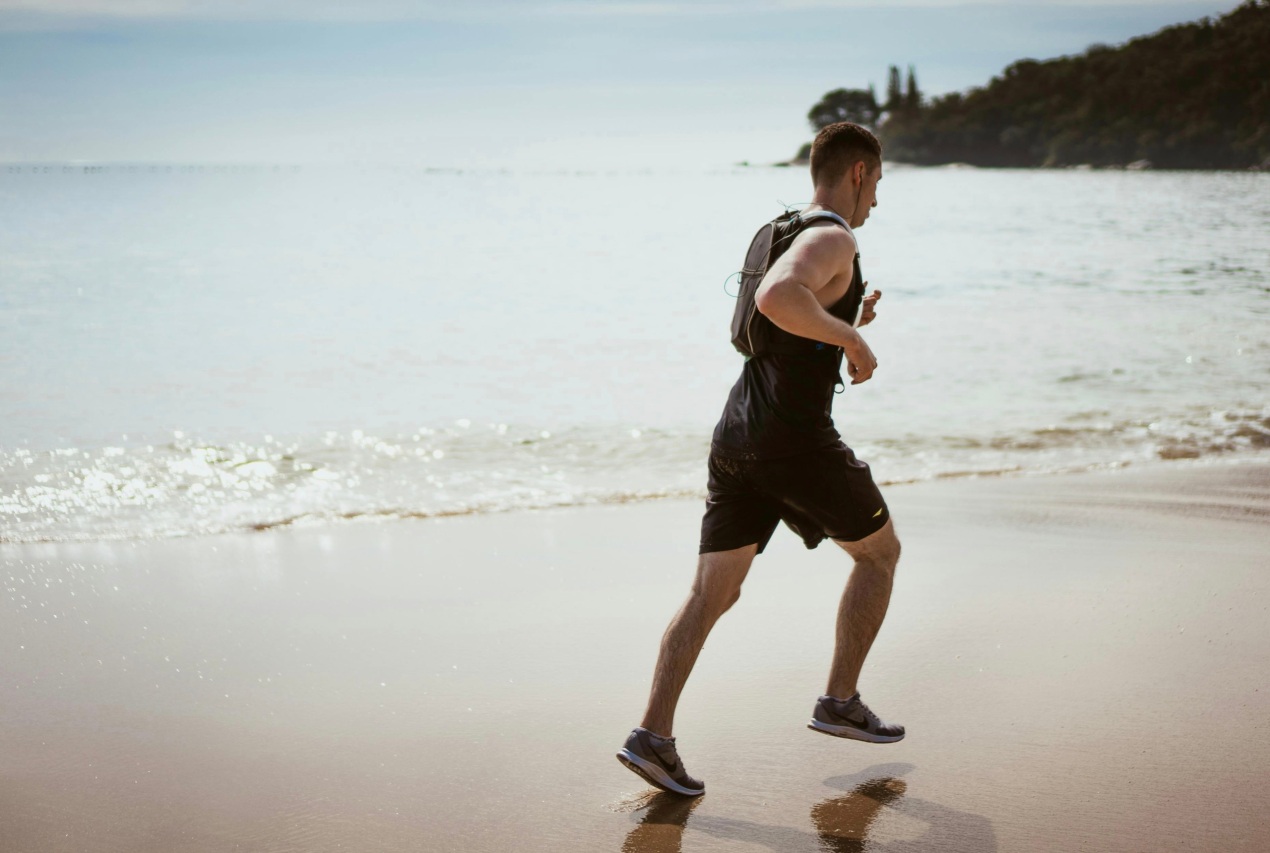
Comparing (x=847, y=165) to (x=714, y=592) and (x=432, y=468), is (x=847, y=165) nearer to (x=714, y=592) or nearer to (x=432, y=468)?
(x=714, y=592)

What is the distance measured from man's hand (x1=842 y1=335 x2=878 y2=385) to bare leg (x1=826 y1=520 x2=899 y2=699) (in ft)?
1.83

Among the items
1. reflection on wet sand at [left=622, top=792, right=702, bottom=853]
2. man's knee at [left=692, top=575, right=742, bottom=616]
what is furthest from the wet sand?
man's knee at [left=692, top=575, right=742, bottom=616]

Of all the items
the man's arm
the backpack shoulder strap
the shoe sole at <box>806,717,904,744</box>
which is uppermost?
the backpack shoulder strap

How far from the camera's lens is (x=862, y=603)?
129 inches

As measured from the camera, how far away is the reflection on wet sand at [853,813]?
296cm

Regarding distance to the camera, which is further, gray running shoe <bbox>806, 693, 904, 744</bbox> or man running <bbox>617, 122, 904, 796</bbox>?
gray running shoe <bbox>806, 693, 904, 744</bbox>

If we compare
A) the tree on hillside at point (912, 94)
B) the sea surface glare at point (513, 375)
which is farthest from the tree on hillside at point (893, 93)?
the sea surface glare at point (513, 375)

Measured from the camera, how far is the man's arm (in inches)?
111

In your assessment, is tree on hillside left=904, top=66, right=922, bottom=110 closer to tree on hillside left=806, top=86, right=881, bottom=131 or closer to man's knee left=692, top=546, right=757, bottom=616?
tree on hillside left=806, top=86, right=881, bottom=131

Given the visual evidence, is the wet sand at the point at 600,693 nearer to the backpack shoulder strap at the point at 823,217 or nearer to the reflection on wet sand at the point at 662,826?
the reflection on wet sand at the point at 662,826

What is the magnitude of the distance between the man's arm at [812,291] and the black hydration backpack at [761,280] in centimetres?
11

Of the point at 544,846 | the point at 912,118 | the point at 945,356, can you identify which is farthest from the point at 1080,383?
the point at 912,118

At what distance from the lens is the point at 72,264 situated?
109 feet

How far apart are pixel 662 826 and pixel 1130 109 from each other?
153781 millimetres
